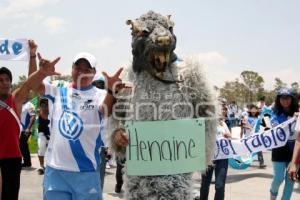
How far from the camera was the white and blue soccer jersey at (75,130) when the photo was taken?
3.52 meters

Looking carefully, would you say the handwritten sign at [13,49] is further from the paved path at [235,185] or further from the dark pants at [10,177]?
the dark pants at [10,177]

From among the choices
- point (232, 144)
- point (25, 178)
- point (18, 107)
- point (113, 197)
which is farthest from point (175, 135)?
point (25, 178)

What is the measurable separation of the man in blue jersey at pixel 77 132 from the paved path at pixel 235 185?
287cm

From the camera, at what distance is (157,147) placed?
3.43 meters

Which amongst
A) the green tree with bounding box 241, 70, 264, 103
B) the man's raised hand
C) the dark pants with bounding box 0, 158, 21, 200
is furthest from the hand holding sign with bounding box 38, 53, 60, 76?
the green tree with bounding box 241, 70, 264, 103

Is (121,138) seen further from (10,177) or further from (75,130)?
(10,177)

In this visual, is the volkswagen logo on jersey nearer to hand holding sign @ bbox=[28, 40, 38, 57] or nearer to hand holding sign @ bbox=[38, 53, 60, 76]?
hand holding sign @ bbox=[38, 53, 60, 76]

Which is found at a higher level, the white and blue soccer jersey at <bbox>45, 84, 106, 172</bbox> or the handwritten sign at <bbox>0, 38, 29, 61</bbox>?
the handwritten sign at <bbox>0, 38, 29, 61</bbox>

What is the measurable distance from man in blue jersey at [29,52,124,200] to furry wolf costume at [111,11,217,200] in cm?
18

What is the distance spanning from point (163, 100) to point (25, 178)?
6.01 m

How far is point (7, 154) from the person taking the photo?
4547 millimetres

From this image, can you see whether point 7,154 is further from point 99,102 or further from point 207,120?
point 207,120

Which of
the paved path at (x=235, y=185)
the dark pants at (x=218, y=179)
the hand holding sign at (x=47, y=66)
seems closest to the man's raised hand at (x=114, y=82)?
the hand holding sign at (x=47, y=66)

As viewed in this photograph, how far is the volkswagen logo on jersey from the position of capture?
11.6ft
